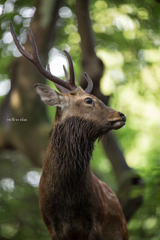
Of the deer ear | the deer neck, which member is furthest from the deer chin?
the deer ear

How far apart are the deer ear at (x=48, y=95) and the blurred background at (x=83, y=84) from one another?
6.45ft

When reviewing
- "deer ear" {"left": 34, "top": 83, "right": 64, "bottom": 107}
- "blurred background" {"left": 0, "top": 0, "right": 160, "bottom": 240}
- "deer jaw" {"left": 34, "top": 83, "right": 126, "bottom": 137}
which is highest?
"deer ear" {"left": 34, "top": 83, "right": 64, "bottom": 107}

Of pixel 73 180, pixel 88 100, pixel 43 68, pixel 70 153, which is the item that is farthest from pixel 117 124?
pixel 43 68

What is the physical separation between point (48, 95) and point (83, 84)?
2.51 metres

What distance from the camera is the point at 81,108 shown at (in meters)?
3.43

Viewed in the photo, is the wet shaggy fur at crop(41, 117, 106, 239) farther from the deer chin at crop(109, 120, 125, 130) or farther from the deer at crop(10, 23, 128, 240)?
the deer chin at crop(109, 120, 125, 130)

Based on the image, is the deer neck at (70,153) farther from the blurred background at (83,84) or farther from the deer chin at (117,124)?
the blurred background at (83,84)

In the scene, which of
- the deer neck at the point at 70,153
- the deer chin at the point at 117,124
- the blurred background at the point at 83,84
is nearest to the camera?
the deer chin at the point at 117,124

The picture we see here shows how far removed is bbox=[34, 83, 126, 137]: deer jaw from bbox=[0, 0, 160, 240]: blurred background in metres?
1.60

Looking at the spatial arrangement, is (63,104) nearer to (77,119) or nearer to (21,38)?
(77,119)

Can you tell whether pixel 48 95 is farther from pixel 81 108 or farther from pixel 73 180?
pixel 73 180

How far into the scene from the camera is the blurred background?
6258 mm

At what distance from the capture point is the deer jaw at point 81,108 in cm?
330

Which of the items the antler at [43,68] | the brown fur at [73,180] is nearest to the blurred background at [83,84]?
the brown fur at [73,180]
